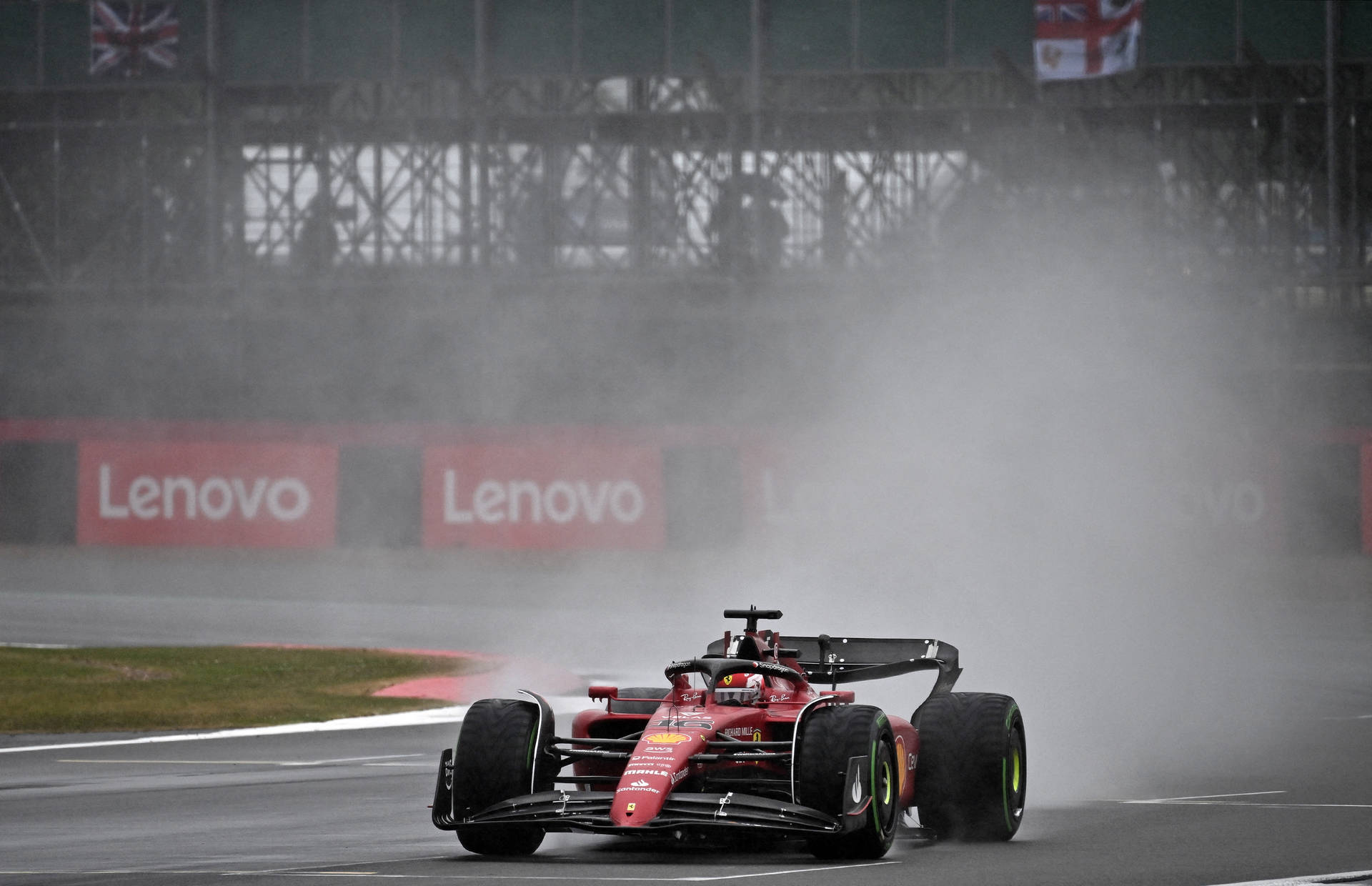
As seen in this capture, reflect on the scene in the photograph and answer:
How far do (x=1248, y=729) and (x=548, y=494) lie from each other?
18304 mm

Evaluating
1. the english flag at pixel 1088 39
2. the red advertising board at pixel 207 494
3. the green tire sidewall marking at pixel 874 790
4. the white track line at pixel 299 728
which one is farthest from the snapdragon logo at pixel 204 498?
the green tire sidewall marking at pixel 874 790

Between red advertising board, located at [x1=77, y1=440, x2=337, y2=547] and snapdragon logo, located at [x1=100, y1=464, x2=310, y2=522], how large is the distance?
12mm

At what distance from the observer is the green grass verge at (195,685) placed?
17.4 m

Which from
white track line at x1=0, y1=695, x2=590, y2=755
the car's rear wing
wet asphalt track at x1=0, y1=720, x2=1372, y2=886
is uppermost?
the car's rear wing

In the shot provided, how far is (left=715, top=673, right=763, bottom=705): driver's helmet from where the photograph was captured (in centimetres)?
977

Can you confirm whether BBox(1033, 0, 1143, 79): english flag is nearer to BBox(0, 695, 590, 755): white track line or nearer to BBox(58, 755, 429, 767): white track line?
BBox(0, 695, 590, 755): white track line

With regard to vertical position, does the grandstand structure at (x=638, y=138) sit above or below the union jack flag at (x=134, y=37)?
below

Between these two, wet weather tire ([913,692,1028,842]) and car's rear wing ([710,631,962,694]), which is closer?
wet weather tire ([913,692,1028,842])

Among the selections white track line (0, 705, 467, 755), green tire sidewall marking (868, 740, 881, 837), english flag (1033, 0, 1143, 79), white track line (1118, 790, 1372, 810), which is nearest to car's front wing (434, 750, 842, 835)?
green tire sidewall marking (868, 740, 881, 837)

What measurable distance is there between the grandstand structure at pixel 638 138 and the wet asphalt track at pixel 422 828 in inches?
877

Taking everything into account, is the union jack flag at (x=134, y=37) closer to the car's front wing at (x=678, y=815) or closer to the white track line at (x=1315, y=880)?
the car's front wing at (x=678, y=815)

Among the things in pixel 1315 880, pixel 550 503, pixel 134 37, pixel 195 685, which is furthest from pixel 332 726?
pixel 134 37

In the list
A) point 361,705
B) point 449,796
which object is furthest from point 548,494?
point 449,796

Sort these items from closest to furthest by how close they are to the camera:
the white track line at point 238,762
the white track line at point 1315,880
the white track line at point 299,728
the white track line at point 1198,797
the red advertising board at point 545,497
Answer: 1. the white track line at point 1315,880
2. the white track line at point 1198,797
3. the white track line at point 238,762
4. the white track line at point 299,728
5. the red advertising board at point 545,497
